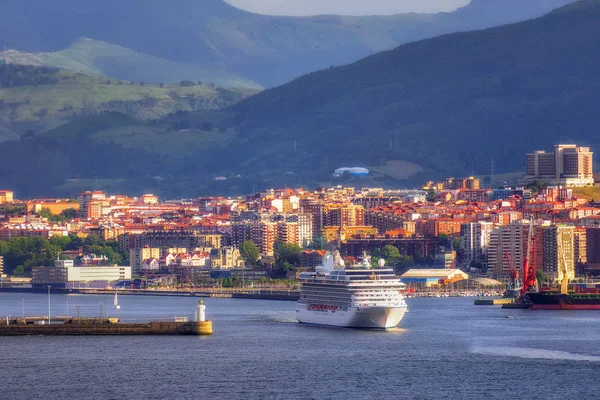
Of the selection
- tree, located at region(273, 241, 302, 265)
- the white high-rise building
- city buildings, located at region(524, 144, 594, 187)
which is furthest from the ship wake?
city buildings, located at region(524, 144, 594, 187)

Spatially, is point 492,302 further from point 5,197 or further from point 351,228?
point 5,197

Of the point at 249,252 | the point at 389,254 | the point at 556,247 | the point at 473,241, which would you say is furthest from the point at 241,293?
the point at 249,252

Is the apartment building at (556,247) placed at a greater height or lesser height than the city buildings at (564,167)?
lesser

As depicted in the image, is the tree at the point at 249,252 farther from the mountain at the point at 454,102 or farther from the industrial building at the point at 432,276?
the mountain at the point at 454,102

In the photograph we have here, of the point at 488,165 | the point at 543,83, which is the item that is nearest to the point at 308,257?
the point at 488,165

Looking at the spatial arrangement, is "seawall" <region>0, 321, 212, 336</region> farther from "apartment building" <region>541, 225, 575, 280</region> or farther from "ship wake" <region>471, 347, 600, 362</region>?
"apartment building" <region>541, 225, 575, 280</region>

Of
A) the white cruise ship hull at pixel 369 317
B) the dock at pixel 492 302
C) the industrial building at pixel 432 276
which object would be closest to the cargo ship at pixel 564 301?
the dock at pixel 492 302
